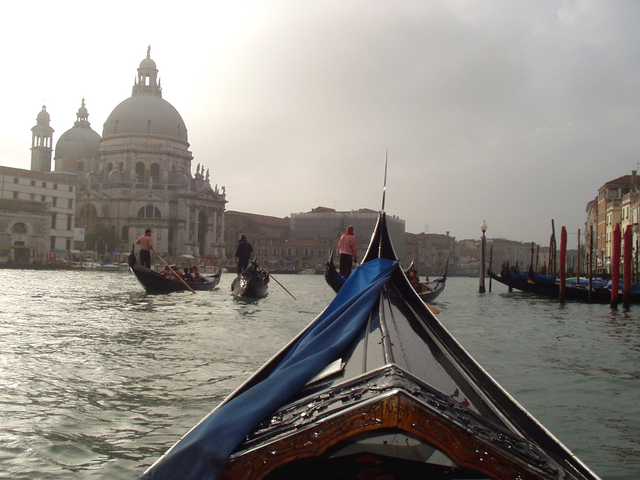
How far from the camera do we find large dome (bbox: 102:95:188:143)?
41719mm

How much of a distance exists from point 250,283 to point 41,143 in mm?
44770

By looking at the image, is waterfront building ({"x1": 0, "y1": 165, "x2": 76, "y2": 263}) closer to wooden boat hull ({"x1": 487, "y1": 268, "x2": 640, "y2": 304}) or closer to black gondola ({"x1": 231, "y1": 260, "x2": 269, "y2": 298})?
black gondola ({"x1": 231, "y1": 260, "x2": 269, "y2": 298})

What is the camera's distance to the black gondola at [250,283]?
9820 millimetres

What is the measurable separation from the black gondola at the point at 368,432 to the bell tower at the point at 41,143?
2035 inches

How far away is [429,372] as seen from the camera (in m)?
1.50

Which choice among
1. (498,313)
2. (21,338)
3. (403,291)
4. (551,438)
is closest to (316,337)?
(551,438)

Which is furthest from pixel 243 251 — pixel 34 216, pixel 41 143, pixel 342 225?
pixel 41 143

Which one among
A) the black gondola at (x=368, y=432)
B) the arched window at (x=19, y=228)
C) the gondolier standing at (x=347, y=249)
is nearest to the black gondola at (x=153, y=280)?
the gondolier standing at (x=347, y=249)

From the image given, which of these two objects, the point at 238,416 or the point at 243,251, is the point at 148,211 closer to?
the point at 243,251

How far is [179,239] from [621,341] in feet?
124

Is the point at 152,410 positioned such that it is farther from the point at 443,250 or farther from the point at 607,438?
the point at 443,250

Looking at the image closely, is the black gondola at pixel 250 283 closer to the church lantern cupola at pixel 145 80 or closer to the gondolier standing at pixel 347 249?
the gondolier standing at pixel 347 249

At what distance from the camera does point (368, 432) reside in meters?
1.06

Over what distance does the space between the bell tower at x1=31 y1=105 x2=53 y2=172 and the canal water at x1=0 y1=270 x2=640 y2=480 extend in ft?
151
